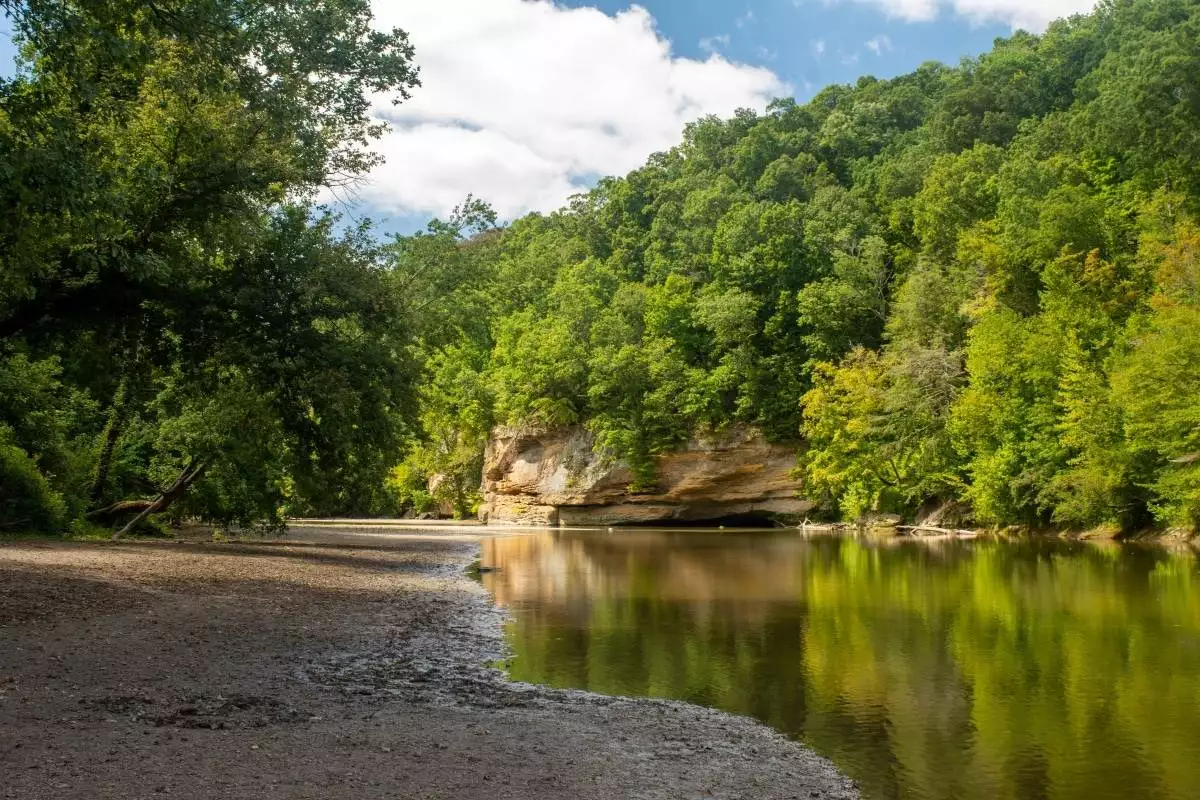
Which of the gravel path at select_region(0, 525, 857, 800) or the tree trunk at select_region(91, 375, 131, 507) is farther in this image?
the tree trunk at select_region(91, 375, 131, 507)

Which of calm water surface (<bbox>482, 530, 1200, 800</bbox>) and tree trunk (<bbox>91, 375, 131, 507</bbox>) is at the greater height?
tree trunk (<bbox>91, 375, 131, 507</bbox>)

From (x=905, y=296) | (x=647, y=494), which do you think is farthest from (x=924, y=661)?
(x=647, y=494)

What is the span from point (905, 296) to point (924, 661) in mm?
53258

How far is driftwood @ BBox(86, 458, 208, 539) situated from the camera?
32.2m

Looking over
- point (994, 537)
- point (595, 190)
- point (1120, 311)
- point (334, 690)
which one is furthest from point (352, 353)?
point (595, 190)

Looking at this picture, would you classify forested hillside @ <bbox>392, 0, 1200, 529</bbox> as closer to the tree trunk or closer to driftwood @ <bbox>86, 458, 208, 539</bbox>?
driftwood @ <bbox>86, 458, 208, 539</bbox>

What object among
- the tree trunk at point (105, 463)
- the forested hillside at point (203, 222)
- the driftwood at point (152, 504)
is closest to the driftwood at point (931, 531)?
the forested hillside at point (203, 222)

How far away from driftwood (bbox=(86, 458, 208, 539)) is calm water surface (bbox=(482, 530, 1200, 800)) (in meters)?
12.7

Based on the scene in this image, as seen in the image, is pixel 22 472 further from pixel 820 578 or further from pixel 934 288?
pixel 934 288

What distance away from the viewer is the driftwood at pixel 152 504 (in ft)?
106

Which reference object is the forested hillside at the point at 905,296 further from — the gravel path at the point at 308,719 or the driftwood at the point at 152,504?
the gravel path at the point at 308,719

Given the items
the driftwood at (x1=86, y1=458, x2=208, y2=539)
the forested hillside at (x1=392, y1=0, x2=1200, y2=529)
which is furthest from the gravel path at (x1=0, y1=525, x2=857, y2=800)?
the forested hillside at (x1=392, y1=0, x2=1200, y2=529)

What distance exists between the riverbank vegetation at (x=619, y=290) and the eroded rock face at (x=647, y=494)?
1618mm

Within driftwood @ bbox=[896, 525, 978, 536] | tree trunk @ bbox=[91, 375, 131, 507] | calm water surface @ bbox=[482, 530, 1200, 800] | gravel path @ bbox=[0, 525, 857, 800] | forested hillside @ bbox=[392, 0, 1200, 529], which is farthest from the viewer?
driftwood @ bbox=[896, 525, 978, 536]
